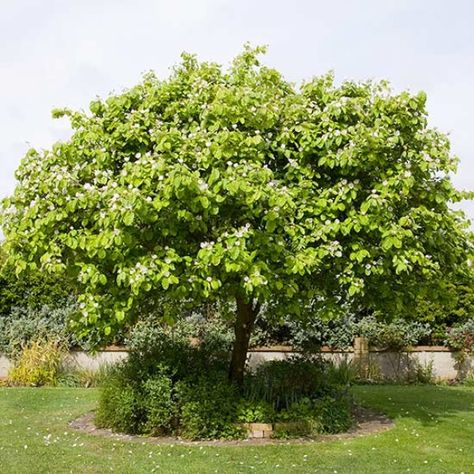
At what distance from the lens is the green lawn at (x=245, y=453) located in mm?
6762

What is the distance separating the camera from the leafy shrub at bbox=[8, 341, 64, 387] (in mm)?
13578

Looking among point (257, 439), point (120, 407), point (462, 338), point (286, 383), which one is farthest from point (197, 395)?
point (462, 338)

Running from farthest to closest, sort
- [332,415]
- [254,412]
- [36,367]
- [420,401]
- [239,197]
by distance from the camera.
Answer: [36,367] < [420,401] < [332,415] < [254,412] < [239,197]

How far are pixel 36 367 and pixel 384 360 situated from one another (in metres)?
7.49

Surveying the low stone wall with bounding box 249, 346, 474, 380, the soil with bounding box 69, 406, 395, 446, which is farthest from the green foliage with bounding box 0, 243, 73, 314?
the soil with bounding box 69, 406, 395, 446

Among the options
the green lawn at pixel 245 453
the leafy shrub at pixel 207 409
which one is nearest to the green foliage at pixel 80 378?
the green lawn at pixel 245 453

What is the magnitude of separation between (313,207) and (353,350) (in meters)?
7.57

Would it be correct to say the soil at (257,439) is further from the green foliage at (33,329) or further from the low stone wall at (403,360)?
the green foliage at (33,329)

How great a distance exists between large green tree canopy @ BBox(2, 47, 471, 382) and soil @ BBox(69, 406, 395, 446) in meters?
1.54

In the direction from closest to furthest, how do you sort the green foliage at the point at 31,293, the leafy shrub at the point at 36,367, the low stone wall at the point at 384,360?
the leafy shrub at the point at 36,367 → the low stone wall at the point at 384,360 → the green foliage at the point at 31,293

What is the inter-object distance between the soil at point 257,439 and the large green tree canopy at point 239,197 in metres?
1.54

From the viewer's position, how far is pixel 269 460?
7.06 metres

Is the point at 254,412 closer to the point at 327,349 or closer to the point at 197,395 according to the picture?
the point at 197,395

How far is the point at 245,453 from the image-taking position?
7352 mm
